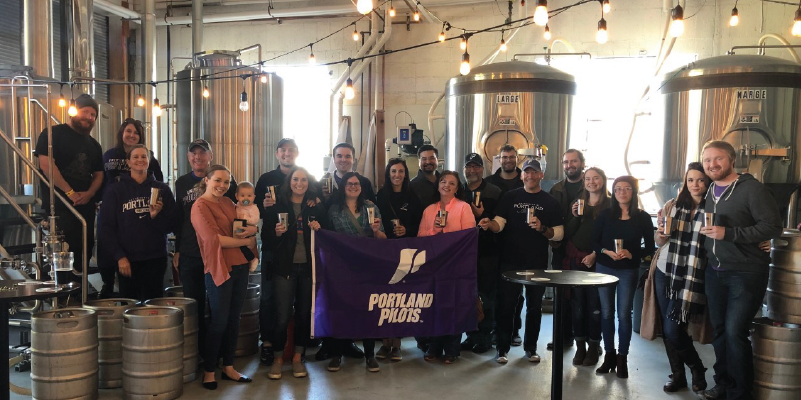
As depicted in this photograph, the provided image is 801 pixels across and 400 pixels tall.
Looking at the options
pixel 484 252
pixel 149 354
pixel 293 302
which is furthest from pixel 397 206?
pixel 149 354

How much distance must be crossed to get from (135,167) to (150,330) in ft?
4.10

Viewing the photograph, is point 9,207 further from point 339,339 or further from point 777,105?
point 777,105

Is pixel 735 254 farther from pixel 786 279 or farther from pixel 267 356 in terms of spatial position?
pixel 267 356

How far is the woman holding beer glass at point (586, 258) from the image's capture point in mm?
4898

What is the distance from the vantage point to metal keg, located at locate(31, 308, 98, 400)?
3832 mm

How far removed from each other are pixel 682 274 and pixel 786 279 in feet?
2.61

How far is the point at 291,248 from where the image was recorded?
455 cm

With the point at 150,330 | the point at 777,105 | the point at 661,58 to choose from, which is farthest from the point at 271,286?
the point at 661,58

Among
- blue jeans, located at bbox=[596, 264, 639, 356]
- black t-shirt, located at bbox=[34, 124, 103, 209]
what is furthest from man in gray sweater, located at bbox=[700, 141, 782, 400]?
black t-shirt, located at bbox=[34, 124, 103, 209]

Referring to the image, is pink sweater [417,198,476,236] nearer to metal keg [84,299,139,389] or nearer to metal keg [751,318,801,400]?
metal keg [751,318,801,400]

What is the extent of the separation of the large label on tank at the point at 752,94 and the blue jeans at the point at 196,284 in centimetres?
635

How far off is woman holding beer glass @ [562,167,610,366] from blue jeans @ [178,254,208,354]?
2975 mm

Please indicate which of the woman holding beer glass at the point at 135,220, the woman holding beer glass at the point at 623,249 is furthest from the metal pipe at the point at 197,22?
the woman holding beer glass at the point at 623,249

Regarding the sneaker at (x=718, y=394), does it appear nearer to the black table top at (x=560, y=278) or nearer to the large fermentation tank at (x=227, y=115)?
the black table top at (x=560, y=278)
